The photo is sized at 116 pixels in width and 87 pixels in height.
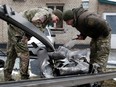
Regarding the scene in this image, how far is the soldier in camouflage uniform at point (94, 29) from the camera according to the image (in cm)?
568

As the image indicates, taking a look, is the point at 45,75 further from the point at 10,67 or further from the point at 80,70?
the point at 10,67

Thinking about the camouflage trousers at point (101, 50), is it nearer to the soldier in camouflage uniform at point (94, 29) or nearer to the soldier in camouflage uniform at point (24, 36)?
the soldier in camouflage uniform at point (94, 29)

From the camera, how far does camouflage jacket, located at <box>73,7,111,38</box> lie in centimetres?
576

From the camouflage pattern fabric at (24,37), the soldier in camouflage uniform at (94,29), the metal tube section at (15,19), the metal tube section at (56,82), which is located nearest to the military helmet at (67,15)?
the soldier in camouflage uniform at (94,29)

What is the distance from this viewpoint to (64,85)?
114 inches

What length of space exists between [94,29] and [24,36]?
1.20m

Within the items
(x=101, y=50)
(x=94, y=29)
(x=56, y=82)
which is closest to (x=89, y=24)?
(x=94, y=29)

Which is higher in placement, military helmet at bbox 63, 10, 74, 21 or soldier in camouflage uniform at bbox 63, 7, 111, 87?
military helmet at bbox 63, 10, 74, 21

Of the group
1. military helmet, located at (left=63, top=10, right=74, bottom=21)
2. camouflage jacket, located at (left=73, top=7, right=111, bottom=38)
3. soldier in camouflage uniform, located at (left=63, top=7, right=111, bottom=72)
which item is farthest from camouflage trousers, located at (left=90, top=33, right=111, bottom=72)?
military helmet, located at (left=63, top=10, right=74, bottom=21)

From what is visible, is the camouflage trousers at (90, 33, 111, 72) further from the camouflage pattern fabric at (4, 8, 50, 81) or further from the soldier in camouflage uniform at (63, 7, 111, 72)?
the camouflage pattern fabric at (4, 8, 50, 81)

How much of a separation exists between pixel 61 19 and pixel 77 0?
20244 millimetres

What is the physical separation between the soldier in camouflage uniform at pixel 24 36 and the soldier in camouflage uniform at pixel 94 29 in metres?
0.25

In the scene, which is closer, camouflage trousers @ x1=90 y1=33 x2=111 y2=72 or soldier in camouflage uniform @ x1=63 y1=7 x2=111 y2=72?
soldier in camouflage uniform @ x1=63 y1=7 x2=111 y2=72

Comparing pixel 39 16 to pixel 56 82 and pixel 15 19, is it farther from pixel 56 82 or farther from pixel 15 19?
pixel 56 82
